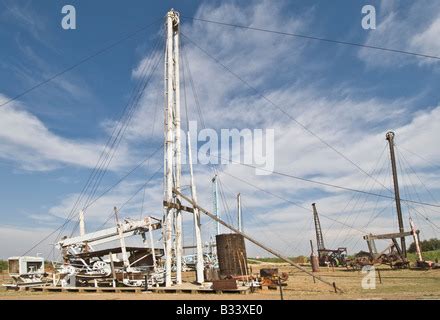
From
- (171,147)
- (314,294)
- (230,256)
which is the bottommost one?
(314,294)

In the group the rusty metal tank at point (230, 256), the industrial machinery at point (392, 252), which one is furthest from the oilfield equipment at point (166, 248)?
the industrial machinery at point (392, 252)

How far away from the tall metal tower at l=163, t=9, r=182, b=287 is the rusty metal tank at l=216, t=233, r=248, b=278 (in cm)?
362

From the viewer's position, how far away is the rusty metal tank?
24703 mm

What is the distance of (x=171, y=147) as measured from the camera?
73.4 feet

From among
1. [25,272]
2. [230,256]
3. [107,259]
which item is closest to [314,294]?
[230,256]

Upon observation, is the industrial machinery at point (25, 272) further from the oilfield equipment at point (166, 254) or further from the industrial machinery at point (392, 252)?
the industrial machinery at point (392, 252)

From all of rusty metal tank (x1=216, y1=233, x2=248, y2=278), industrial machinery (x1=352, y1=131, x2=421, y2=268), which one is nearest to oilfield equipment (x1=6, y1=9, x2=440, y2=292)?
rusty metal tank (x1=216, y1=233, x2=248, y2=278)

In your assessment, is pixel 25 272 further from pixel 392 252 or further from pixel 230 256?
pixel 392 252

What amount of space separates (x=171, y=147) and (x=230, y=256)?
8.24 metres

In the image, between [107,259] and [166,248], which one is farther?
[107,259]

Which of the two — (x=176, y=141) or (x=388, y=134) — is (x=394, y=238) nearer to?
(x=388, y=134)

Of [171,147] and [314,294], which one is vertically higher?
[171,147]
